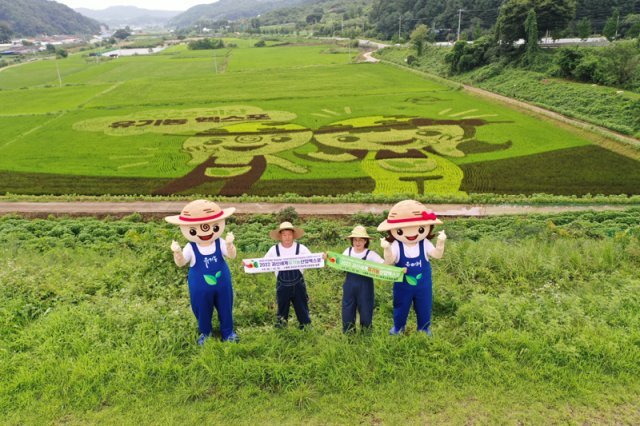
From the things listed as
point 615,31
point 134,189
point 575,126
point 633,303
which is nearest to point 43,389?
point 633,303

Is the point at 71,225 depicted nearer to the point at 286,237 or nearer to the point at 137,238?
the point at 137,238

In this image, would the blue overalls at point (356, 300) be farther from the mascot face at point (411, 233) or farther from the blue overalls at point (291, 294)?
the blue overalls at point (291, 294)

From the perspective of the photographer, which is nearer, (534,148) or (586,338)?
(586,338)

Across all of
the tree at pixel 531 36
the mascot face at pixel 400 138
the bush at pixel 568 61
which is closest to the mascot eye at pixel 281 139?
the mascot face at pixel 400 138

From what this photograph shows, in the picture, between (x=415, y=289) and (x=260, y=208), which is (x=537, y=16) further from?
(x=415, y=289)

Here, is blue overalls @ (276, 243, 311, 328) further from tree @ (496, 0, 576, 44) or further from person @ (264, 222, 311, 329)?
tree @ (496, 0, 576, 44)

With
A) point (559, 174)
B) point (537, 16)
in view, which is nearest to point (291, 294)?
point (559, 174)
